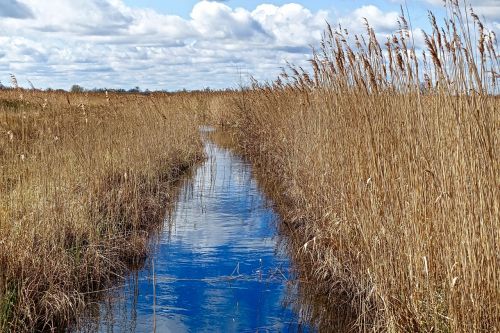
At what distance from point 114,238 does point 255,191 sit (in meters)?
4.00

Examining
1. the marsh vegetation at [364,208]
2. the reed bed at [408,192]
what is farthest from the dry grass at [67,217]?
the reed bed at [408,192]

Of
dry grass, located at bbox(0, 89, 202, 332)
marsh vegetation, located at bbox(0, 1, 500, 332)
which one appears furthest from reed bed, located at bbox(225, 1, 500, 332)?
dry grass, located at bbox(0, 89, 202, 332)

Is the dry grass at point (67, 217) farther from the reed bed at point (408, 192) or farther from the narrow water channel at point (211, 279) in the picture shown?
the reed bed at point (408, 192)

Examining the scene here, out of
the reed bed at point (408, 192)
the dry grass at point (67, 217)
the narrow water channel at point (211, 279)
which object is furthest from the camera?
the narrow water channel at point (211, 279)

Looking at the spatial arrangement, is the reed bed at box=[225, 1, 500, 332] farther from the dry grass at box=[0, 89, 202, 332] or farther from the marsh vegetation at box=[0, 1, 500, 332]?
the dry grass at box=[0, 89, 202, 332]

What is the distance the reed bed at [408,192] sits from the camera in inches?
111

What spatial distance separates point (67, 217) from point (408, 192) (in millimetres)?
3325

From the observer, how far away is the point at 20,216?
5.04 meters

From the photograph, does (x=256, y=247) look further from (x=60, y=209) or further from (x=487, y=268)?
(x=487, y=268)

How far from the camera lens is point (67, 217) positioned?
5.48 metres

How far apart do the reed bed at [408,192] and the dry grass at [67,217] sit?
78.9 inches

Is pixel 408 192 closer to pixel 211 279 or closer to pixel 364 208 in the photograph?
pixel 364 208

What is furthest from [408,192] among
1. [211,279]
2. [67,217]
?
[67,217]

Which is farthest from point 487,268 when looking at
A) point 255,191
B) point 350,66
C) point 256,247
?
point 255,191
